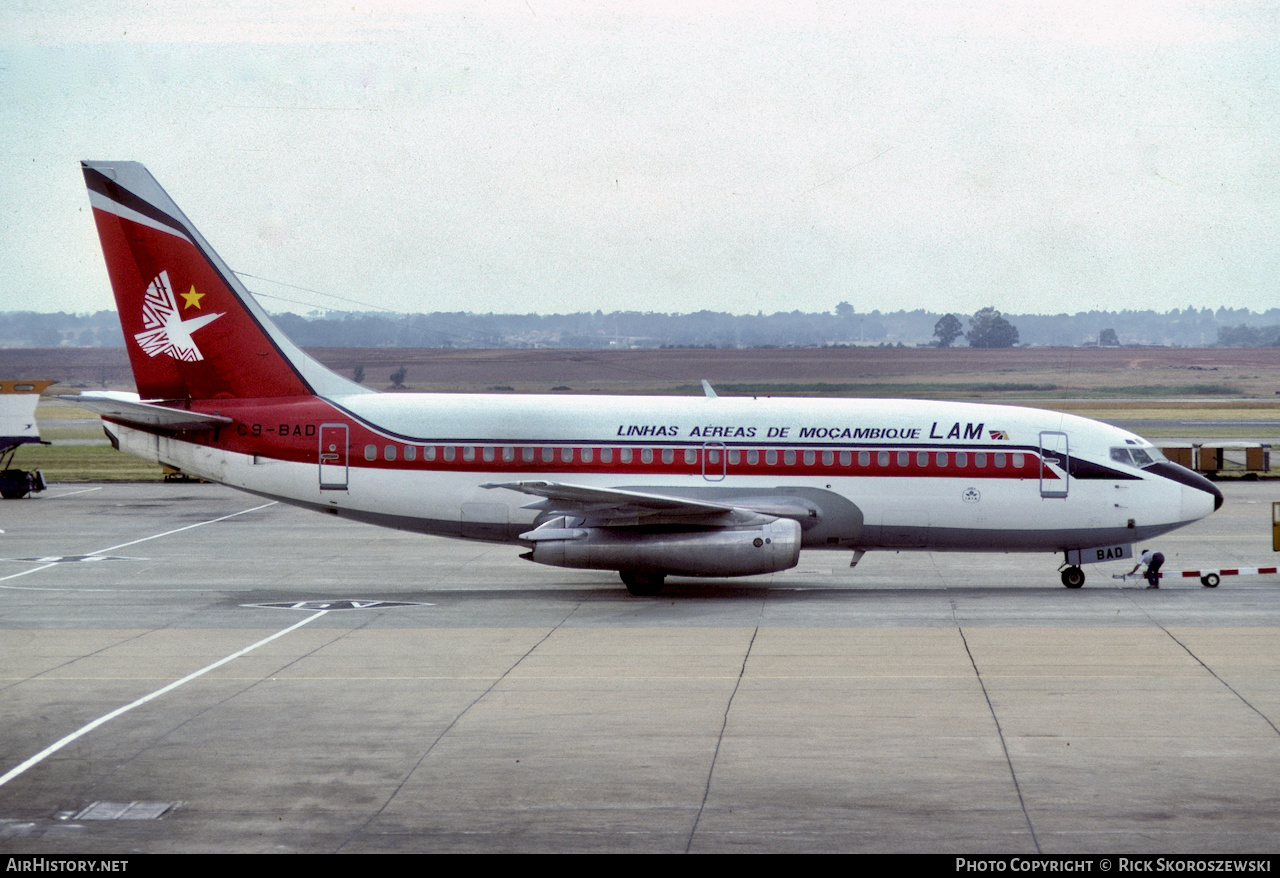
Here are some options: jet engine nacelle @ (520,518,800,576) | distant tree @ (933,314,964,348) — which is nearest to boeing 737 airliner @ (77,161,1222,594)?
jet engine nacelle @ (520,518,800,576)

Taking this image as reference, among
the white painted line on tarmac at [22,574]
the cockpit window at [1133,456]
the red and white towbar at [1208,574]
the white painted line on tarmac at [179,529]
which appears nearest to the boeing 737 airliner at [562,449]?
the cockpit window at [1133,456]

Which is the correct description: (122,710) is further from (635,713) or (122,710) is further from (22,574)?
(22,574)

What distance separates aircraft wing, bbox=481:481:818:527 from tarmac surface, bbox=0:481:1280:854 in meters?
1.66

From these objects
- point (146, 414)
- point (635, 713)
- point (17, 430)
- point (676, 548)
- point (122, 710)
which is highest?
point (146, 414)

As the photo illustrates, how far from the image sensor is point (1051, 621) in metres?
23.6

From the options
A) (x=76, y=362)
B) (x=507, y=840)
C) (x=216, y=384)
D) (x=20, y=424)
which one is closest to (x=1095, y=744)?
(x=507, y=840)

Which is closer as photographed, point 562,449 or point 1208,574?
point 1208,574

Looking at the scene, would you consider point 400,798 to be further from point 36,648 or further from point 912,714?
point 36,648

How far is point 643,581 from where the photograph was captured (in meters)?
27.3

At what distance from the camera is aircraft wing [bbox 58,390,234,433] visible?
2792 cm

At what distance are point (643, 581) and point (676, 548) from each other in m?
1.29

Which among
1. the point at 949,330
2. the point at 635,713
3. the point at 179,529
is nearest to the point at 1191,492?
the point at 635,713

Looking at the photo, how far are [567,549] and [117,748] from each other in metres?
12.3

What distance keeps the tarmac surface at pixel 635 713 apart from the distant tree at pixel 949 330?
344 feet
